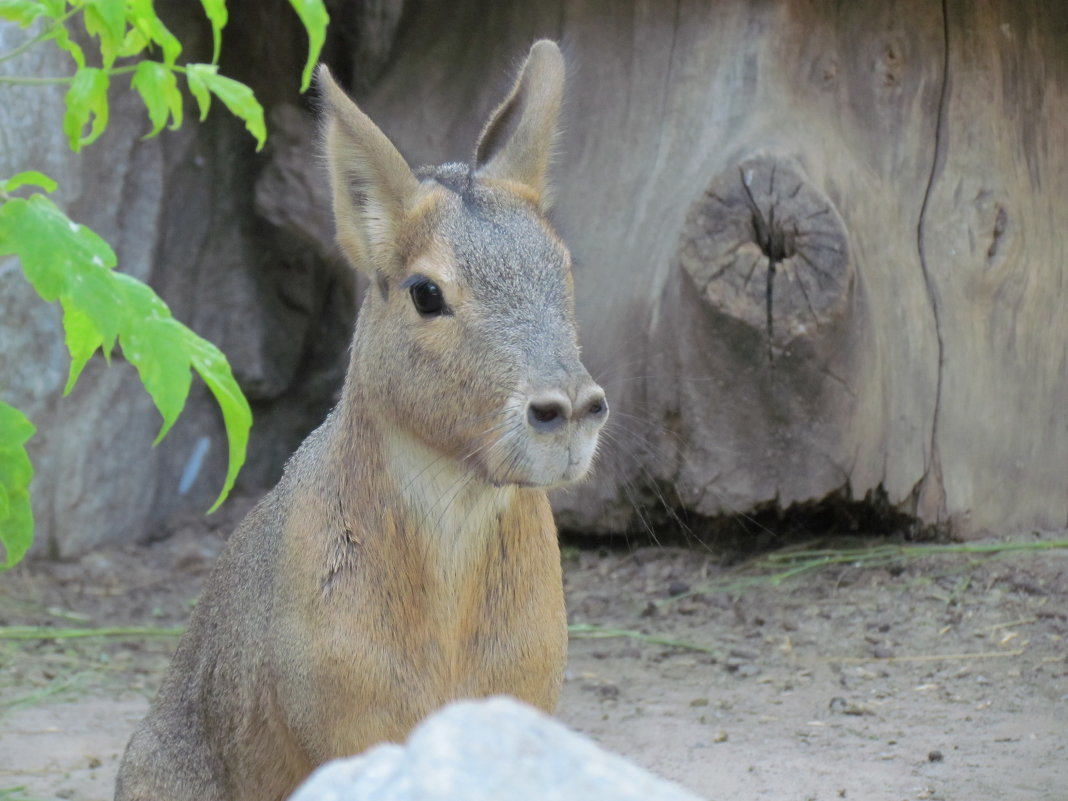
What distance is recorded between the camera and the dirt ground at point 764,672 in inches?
178

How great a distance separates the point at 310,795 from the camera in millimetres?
1756

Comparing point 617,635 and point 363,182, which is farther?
point 617,635

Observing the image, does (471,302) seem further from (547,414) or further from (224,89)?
(224,89)

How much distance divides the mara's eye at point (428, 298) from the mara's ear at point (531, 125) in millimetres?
488

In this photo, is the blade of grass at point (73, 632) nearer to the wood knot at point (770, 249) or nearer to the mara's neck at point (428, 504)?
the wood knot at point (770, 249)

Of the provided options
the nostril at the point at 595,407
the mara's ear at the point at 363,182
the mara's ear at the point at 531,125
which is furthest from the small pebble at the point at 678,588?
the nostril at the point at 595,407

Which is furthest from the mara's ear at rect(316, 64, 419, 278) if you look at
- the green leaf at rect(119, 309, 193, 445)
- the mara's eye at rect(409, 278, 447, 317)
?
the green leaf at rect(119, 309, 193, 445)

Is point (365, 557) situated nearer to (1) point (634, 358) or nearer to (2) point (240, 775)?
(2) point (240, 775)

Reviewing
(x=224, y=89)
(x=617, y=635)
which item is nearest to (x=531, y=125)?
(x=224, y=89)

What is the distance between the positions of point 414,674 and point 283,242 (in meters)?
4.82

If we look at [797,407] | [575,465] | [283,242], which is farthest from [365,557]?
[283,242]

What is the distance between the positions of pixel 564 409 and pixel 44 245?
111cm

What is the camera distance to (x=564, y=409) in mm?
3141

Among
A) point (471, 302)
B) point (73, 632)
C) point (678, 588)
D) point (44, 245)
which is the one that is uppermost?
point (44, 245)
